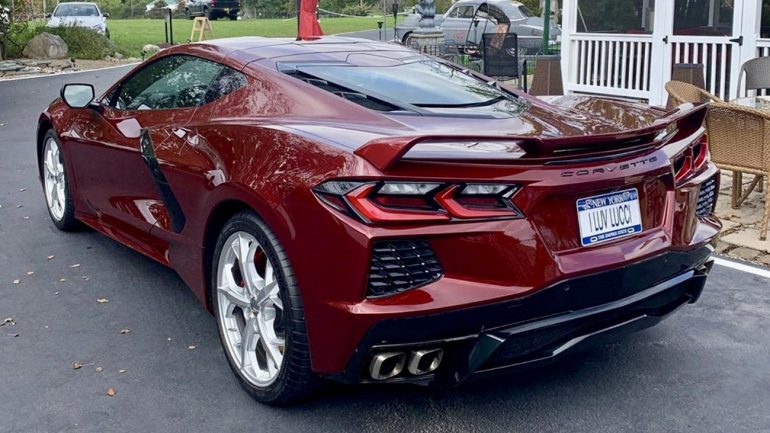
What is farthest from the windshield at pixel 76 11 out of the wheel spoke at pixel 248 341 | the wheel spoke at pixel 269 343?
the wheel spoke at pixel 269 343

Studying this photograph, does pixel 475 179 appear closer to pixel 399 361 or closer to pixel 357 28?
pixel 399 361

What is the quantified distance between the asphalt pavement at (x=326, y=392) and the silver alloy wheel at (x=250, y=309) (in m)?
0.18

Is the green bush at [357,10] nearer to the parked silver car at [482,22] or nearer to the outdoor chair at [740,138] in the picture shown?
the parked silver car at [482,22]

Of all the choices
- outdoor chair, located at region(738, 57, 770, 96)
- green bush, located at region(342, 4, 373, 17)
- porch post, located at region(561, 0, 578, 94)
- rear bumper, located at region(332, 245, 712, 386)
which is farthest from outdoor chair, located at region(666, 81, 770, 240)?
green bush, located at region(342, 4, 373, 17)

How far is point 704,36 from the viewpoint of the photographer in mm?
11070

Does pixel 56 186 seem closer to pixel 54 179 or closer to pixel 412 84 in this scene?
pixel 54 179

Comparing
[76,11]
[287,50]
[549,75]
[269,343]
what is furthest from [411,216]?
[76,11]

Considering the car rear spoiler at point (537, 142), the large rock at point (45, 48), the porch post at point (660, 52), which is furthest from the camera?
the large rock at point (45, 48)

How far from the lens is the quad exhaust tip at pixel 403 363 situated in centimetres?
303

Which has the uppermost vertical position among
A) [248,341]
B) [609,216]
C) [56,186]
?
[609,216]

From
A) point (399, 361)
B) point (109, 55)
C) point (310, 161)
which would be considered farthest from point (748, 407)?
point (109, 55)

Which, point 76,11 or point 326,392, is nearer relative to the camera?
point 326,392

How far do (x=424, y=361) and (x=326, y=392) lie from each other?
69 centimetres

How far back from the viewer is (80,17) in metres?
27.5
